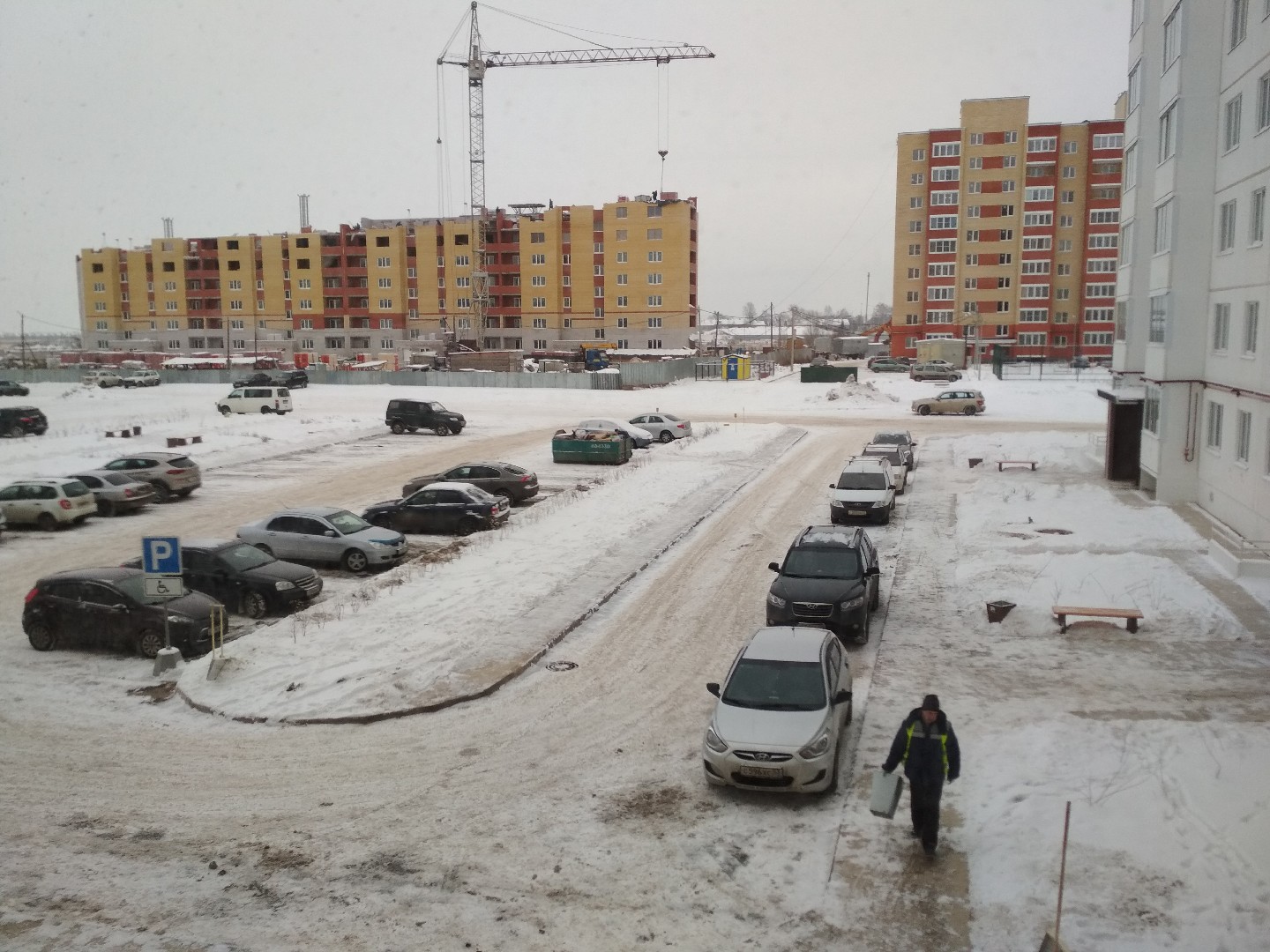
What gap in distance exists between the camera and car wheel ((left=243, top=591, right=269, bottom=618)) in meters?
18.2

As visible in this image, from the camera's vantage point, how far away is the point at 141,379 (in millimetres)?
81812

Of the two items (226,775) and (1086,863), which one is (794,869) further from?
(226,775)

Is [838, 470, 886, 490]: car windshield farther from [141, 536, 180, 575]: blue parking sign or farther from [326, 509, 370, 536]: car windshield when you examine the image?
[141, 536, 180, 575]: blue parking sign

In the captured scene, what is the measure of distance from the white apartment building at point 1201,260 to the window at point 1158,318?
49 millimetres

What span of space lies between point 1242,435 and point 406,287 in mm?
106591

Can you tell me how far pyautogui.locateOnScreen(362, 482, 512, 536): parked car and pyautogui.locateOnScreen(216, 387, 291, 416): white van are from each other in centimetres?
3285

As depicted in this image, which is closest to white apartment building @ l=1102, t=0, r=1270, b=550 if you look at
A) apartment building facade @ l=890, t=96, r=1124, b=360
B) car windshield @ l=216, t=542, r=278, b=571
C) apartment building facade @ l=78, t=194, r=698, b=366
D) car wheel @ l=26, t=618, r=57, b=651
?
car windshield @ l=216, t=542, r=278, b=571

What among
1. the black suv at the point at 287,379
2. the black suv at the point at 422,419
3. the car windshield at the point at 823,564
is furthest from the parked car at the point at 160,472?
the black suv at the point at 287,379

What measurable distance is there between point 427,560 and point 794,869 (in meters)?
13.7

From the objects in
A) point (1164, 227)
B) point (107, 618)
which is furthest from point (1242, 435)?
point (107, 618)

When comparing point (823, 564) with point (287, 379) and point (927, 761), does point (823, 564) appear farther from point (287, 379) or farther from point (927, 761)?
point (287, 379)

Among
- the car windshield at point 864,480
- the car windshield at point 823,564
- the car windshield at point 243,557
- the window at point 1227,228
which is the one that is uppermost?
the window at point 1227,228

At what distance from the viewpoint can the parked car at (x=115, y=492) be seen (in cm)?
2778

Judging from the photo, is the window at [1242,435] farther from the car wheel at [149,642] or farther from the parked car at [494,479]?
the car wheel at [149,642]
